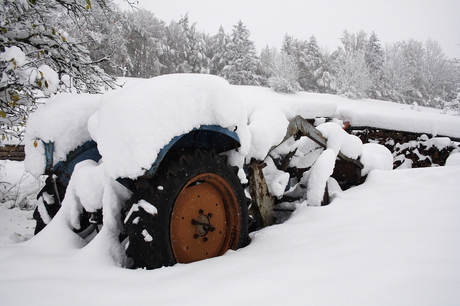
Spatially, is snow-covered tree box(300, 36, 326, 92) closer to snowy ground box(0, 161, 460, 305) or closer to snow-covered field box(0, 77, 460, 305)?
snow-covered field box(0, 77, 460, 305)

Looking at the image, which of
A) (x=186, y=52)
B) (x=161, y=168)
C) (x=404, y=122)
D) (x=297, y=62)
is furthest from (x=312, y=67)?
(x=161, y=168)

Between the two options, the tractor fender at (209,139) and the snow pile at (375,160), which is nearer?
the tractor fender at (209,139)

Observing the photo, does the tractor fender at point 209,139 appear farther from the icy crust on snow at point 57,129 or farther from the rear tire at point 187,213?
the icy crust on snow at point 57,129

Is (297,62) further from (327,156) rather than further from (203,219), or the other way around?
(203,219)

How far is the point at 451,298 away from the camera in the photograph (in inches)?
37.8

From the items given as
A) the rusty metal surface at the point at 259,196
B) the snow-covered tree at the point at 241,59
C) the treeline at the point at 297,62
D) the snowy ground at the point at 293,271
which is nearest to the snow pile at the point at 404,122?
the snowy ground at the point at 293,271

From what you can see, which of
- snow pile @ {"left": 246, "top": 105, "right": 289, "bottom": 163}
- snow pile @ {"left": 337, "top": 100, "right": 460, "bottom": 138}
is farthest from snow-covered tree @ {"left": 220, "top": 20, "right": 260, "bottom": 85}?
snow pile @ {"left": 246, "top": 105, "right": 289, "bottom": 163}

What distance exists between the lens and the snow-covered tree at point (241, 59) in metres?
30.2

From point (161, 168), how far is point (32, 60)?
8.94ft

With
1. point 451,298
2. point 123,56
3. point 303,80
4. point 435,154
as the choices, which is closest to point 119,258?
point 451,298

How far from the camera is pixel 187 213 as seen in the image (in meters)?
1.70

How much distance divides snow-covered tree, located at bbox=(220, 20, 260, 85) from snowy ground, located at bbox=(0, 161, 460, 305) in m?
29.7

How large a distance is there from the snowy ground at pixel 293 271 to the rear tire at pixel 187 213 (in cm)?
12

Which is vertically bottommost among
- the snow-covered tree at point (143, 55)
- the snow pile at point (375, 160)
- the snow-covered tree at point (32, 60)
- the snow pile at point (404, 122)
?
the snow pile at point (375, 160)
